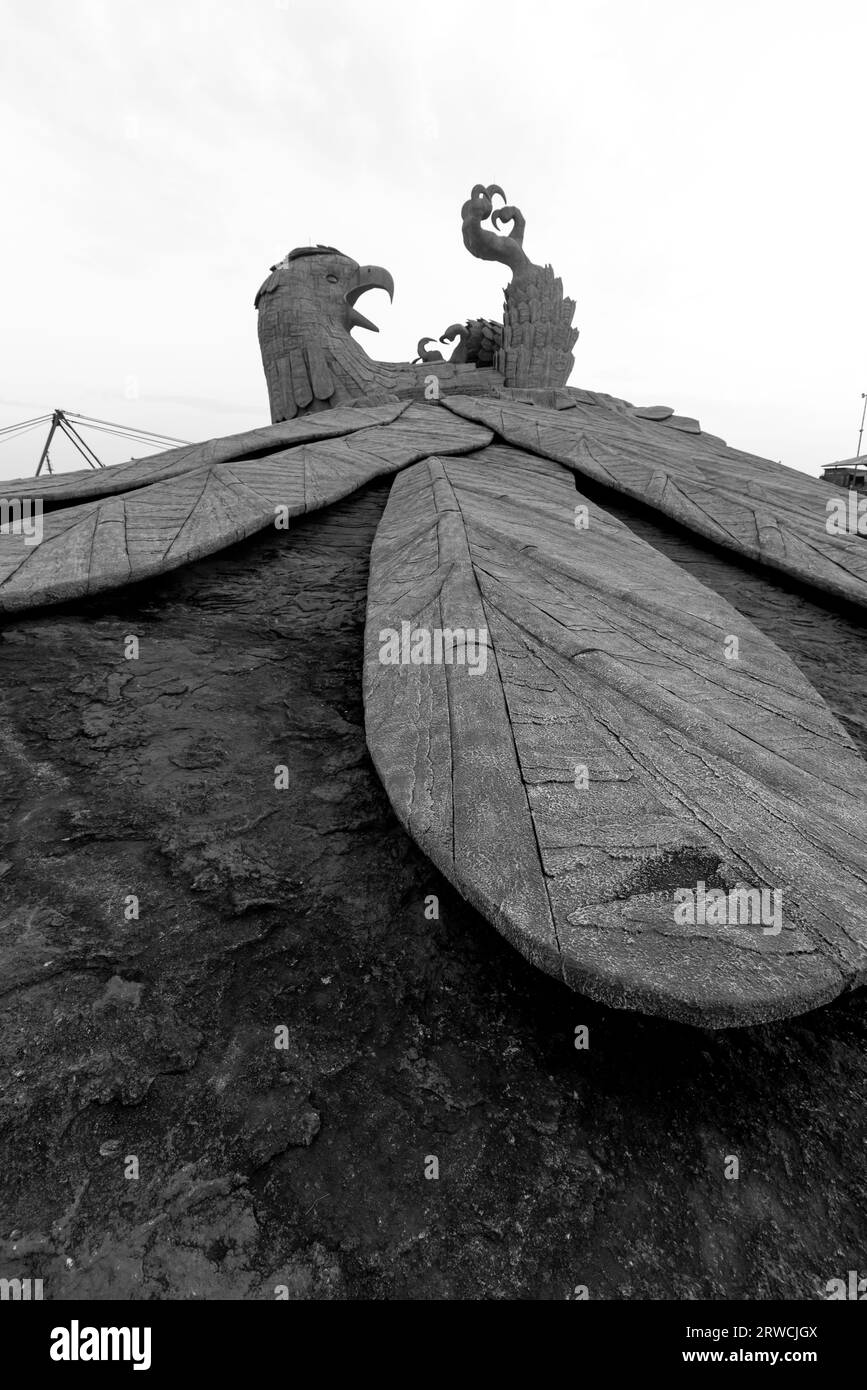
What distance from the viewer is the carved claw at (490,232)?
7426mm

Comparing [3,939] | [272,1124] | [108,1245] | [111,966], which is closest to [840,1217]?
[272,1124]

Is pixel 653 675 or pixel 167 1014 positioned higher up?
pixel 653 675

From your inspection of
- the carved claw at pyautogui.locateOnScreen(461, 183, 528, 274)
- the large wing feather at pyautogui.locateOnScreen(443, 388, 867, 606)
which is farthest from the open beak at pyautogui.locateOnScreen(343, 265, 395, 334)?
the large wing feather at pyautogui.locateOnScreen(443, 388, 867, 606)

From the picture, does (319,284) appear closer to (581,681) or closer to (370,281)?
(370,281)

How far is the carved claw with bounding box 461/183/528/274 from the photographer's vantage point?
7.43m

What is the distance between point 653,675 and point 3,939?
1635mm

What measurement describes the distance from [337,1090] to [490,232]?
9.01 meters

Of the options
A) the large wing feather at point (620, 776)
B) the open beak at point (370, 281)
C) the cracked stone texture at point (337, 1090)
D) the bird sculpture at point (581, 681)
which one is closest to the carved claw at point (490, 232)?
the open beak at point (370, 281)

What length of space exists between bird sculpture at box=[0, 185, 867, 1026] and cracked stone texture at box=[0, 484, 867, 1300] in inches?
10.6

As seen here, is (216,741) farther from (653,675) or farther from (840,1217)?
(840,1217)

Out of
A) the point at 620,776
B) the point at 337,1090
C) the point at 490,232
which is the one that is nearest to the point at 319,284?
the point at 490,232

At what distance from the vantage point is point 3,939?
125cm

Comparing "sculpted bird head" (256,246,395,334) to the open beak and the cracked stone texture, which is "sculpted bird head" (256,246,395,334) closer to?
the open beak

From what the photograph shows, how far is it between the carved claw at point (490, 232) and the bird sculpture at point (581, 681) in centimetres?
453
